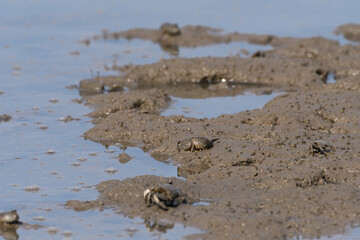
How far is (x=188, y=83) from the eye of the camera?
1480 cm

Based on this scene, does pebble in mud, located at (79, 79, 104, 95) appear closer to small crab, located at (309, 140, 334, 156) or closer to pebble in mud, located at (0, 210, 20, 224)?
small crab, located at (309, 140, 334, 156)

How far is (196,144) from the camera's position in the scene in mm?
9828

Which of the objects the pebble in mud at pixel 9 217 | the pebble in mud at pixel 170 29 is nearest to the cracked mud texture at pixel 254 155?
the pebble in mud at pixel 9 217

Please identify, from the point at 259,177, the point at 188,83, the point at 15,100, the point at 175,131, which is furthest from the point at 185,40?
the point at 259,177

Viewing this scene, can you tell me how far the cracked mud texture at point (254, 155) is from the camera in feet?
25.8

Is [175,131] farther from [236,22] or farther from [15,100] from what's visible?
[236,22]

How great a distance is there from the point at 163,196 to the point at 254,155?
2.13m

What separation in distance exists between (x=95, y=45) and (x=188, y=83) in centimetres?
441

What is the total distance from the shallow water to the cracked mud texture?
13.3 inches

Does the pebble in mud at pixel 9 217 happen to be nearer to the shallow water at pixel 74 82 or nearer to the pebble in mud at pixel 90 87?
the shallow water at pixel 74 82

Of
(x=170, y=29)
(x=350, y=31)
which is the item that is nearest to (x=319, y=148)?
(x=170, y=29)

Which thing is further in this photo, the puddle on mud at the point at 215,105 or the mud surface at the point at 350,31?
the mud surface at the point at 350,31

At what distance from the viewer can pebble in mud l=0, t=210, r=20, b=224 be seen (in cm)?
768

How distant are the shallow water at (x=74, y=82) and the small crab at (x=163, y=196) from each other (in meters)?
0.36
